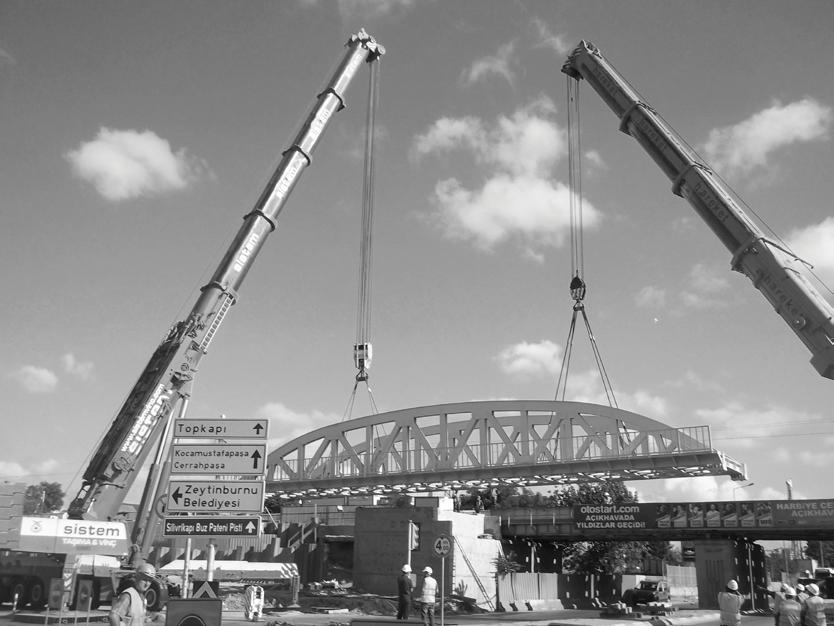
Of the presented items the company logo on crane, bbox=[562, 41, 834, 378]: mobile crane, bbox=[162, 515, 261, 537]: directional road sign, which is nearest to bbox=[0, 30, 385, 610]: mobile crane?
the company logo on crane

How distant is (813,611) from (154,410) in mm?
19963

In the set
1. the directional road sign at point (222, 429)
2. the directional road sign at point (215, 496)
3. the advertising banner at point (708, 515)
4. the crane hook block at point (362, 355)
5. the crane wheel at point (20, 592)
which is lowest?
the crane wheel at point (20, 592)

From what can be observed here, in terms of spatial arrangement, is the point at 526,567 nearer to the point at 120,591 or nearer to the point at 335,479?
the point at 335,479

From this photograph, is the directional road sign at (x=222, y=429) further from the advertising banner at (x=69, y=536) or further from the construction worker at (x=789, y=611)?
the construction worker at (x=789, y=611)

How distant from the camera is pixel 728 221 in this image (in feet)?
81.2

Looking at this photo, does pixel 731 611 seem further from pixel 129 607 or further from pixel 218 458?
pixel 218 458

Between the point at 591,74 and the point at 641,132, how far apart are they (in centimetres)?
499

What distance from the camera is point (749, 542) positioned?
44.8 meters

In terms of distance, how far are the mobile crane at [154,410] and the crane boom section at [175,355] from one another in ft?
0.10

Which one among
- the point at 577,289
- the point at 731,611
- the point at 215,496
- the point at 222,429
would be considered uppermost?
the point at 577,289

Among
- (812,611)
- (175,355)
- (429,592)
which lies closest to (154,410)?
(175,355)

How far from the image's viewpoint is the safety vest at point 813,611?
12.6m

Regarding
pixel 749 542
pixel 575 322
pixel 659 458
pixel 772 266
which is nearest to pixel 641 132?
pixel 772 266

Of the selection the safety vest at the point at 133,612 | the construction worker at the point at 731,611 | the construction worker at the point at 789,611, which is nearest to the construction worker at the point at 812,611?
the construction worker at the point at 789,611
